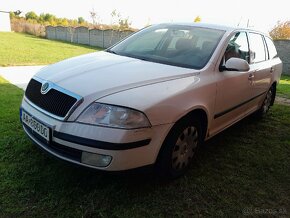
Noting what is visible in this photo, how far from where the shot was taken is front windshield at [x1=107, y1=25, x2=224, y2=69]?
3.53 meters

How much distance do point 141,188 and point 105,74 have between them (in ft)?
3.83

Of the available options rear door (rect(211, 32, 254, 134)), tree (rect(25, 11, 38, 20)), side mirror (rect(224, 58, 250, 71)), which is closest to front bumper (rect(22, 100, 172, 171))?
rear door (rect(211, 32, 254, 134))

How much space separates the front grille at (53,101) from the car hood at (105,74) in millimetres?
86

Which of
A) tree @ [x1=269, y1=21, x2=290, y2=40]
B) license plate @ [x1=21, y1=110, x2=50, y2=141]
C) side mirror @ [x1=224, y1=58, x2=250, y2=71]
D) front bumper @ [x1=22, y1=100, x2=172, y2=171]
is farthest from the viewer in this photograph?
tree @ [x1=269, y1=21, x2=290, y2=40]

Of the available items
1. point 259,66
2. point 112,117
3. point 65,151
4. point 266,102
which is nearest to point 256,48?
point 259,66

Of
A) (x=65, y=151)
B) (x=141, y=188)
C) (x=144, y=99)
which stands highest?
(x=144, y=99)

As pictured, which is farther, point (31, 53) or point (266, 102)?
point (31, 53)

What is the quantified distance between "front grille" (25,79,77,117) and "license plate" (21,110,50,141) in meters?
0.14

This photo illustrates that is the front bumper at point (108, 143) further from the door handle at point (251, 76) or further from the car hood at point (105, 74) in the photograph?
the door handle at point (251, 76)

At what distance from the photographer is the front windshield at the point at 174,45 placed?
3531 mm

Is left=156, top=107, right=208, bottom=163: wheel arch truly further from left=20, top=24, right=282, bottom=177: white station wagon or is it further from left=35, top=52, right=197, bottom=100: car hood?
left=35, top=52, right=197, bottom=100: car hood

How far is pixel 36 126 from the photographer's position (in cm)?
283

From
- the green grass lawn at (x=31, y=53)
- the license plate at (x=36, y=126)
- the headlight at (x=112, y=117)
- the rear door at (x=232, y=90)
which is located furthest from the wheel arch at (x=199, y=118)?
the green grass lawn at (x=31, y=53)

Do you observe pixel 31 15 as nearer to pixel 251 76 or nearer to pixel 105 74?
pixel 251 76
